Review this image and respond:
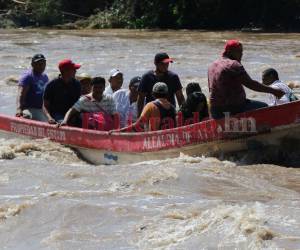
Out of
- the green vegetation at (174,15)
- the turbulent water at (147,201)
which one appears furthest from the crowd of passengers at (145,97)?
the green vegetation at (174,15)

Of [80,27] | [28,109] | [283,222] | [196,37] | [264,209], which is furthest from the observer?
[80,27]

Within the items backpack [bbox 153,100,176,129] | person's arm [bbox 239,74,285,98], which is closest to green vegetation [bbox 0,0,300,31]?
backpack [bbox 153,100,176,129]

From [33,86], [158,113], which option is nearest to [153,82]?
[158,113]

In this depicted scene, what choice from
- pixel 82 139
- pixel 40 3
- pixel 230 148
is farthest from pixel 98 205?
pixel 40 3

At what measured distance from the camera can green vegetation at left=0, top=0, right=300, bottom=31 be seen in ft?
112

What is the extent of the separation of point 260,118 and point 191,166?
0.91 metres

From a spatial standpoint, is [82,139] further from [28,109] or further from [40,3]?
[40,3]

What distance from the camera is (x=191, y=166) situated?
8.34 metres

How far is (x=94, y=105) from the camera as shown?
30.7 ft

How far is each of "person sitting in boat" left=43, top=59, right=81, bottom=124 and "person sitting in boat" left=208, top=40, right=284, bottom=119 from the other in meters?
2.12

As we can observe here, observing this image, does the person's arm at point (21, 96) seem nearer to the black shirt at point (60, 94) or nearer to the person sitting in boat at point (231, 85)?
the black shirt at point (60, 94)

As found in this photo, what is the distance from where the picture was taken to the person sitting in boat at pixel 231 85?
8195 millimetres

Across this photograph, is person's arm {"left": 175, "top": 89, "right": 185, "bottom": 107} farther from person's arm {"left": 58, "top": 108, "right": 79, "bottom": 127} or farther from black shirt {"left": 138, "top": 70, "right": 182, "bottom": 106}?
person's arm {"left": 58, "top": 108, "right": 79, "bottom": 127}

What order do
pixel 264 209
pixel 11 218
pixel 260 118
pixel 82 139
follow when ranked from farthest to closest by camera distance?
pixel 82 139, pixel 260 118, pixel 11 218, pixel 264 209
